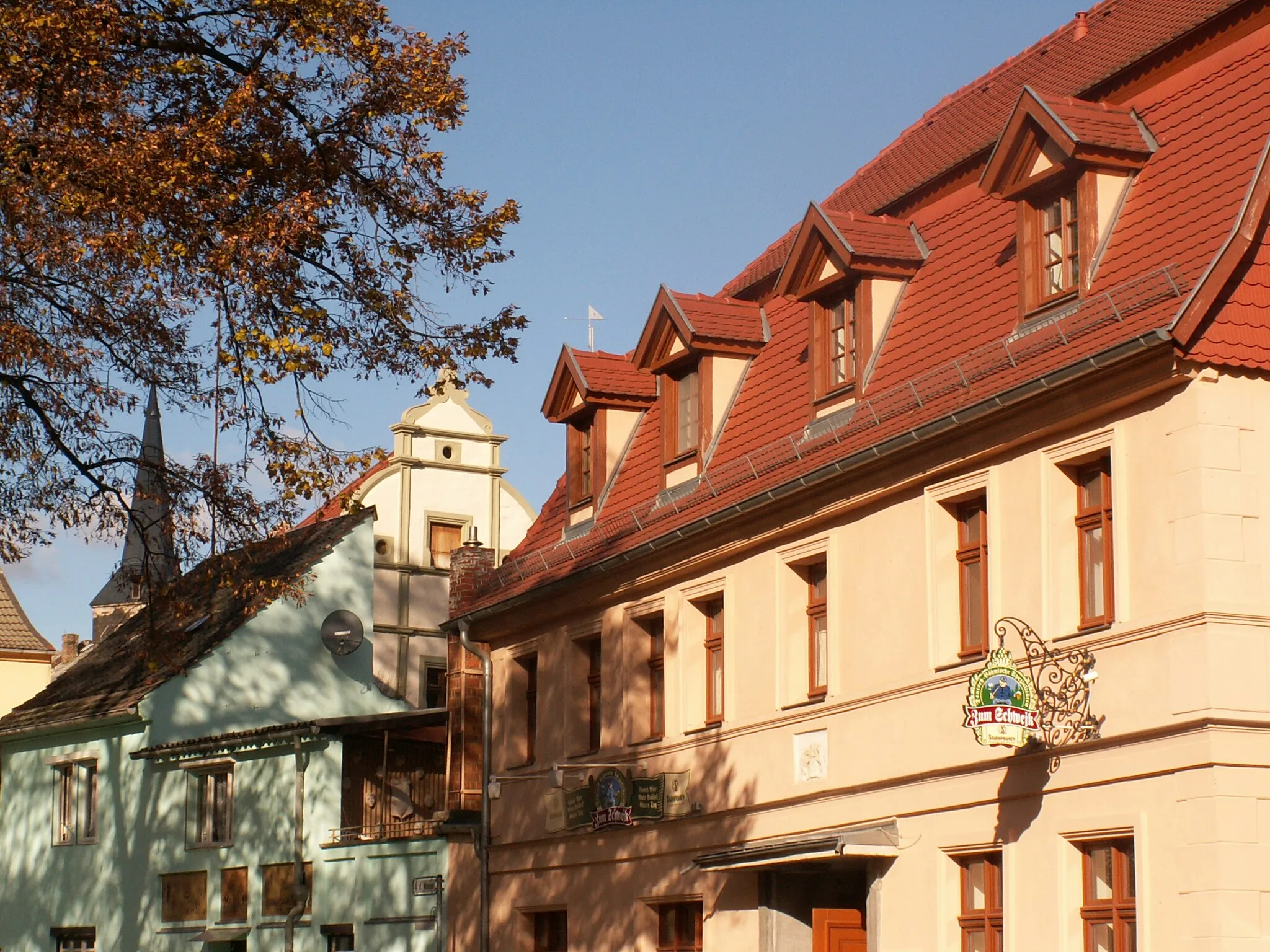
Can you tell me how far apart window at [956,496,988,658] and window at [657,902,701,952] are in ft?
19.0

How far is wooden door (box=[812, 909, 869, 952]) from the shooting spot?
66.4ft

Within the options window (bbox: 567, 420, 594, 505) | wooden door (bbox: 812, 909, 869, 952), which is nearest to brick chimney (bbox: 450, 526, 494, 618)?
window (bbox: 567, 420, 594, 505)

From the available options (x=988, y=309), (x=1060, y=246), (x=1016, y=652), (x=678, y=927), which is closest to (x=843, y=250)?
(x=988, y=309)

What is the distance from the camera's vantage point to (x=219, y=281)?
53.0 ft

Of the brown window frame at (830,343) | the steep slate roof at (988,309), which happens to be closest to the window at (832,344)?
the brown window frame at (830,343)

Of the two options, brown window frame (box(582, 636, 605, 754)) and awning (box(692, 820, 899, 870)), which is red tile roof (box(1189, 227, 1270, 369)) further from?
brown window frame (box(582, 636, 605, 754))

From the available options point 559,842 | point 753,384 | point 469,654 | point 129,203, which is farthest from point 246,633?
point 129,203

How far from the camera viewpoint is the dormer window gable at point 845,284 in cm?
2150

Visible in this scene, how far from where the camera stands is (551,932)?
26391 mm

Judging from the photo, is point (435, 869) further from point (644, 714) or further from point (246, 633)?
point (246, 633)

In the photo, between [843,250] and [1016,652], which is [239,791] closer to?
[843,250]

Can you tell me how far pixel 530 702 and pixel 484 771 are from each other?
119cm

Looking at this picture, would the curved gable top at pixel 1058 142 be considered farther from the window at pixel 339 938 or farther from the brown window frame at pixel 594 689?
the window at pixel 339 938

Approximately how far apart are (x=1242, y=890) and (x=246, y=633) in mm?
25323
